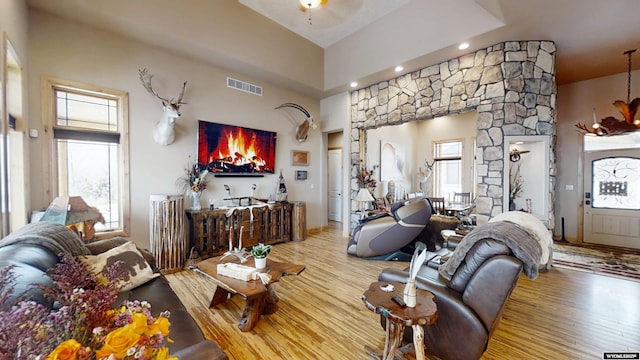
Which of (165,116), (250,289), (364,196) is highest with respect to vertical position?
(165,116)

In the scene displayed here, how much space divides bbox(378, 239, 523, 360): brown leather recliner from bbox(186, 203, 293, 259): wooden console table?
264 cm

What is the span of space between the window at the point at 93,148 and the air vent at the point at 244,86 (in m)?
1.83

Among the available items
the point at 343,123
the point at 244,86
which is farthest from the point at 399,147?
the point at 244,86

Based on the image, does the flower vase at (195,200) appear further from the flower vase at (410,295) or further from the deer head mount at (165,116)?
the flower vase at (410,295)

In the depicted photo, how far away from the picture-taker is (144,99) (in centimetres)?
390

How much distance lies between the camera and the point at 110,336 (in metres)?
0.59

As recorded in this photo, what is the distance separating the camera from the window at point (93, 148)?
3.35 m

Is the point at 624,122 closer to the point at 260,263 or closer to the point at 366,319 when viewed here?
the point at 366,319

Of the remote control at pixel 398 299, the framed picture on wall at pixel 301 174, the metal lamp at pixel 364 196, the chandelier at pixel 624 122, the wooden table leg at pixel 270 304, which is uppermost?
the chandelier at pixel 624 122

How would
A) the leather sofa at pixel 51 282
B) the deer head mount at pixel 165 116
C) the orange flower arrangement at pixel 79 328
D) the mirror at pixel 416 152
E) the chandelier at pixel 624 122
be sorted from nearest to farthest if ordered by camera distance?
1. the orange flower arrangement at pixel 79 328
2. the leather sofa at pixel 51 282
3. the deer head mount at pixel 165 116
4. the chandelier at pixel 624 122
5. the mirror at pixel 416 152

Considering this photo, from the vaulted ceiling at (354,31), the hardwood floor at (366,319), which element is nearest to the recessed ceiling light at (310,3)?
the vaulted ceiling at (354,31)

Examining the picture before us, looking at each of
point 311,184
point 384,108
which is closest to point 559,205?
point 384,108

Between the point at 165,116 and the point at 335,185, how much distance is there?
5.23 meters

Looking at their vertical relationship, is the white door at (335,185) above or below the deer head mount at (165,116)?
below
